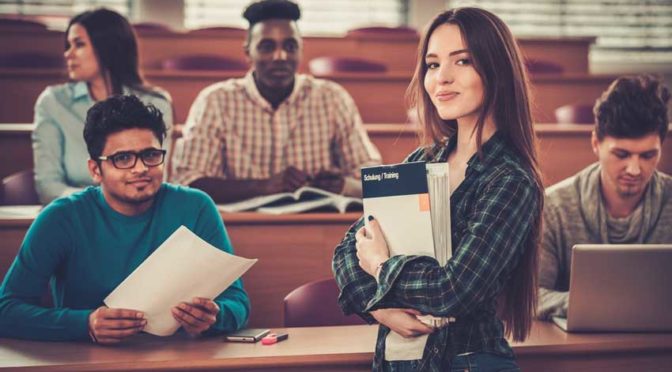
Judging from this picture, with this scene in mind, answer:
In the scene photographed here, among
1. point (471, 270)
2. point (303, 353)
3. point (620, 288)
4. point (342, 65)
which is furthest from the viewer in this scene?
point (342, 65)

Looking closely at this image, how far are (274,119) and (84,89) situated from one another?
710 millimetres

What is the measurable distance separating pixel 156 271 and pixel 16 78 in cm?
277

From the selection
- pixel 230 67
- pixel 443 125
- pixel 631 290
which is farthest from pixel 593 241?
pixel 230 67

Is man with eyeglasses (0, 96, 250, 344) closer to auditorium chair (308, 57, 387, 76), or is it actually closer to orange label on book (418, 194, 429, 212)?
orange label on book (418, 194, 429, 212)

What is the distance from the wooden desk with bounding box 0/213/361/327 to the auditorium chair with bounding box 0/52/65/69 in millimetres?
2495

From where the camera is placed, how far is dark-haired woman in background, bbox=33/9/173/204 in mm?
2879

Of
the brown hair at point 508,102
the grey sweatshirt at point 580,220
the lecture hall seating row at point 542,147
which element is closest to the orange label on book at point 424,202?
the brown hair at point 508,102

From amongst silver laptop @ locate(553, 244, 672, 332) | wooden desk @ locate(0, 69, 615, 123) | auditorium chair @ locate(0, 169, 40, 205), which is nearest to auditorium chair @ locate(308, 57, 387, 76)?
wooden desk @ locate(0, 69, 615, 123)

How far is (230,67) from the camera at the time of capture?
4.70 m

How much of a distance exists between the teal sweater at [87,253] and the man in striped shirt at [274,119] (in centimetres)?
99

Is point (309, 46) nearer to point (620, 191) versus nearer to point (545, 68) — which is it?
point (545, 68)

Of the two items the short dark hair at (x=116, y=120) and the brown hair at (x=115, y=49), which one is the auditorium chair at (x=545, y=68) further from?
the short dark hair at (x=116, y=120)

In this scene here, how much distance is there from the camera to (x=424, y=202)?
1.40 m

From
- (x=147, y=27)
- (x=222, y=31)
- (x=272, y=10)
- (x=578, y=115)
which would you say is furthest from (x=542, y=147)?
(x=147, y=27)
